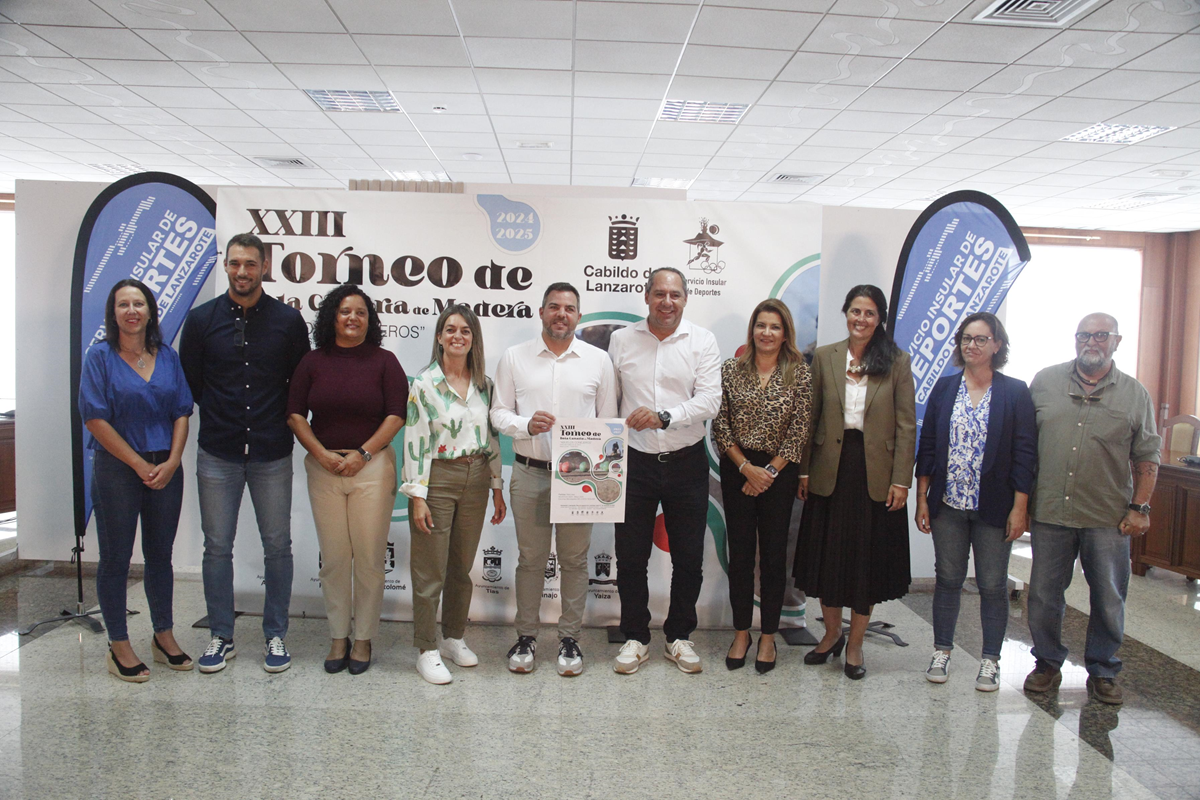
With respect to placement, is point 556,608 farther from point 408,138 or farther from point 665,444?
point 408,138

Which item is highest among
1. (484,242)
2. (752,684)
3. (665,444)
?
(484,242)

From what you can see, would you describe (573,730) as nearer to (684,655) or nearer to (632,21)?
(684,655)

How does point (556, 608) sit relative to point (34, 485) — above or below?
below

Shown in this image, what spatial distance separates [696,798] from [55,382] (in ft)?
13.6

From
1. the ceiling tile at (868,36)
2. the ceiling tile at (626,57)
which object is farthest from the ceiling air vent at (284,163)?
the ceiling tile at (868,36)

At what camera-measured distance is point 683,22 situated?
4.71 m

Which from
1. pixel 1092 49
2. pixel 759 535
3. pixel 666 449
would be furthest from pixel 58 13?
pixel 1092 49

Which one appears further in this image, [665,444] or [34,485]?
[34,485]

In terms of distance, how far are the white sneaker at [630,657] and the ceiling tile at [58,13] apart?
543cm

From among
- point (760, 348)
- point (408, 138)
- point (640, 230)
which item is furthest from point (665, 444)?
point (408, 138)

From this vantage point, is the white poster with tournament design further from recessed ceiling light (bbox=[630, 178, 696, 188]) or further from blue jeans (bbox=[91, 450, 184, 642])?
recessed ceiling light (bbox=[630, 178, 696, 188])

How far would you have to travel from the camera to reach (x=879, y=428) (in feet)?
9.39

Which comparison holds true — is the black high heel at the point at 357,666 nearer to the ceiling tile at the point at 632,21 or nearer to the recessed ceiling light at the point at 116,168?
the ceiling tile at the point at 632,21

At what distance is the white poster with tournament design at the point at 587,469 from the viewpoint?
9.23 feet
